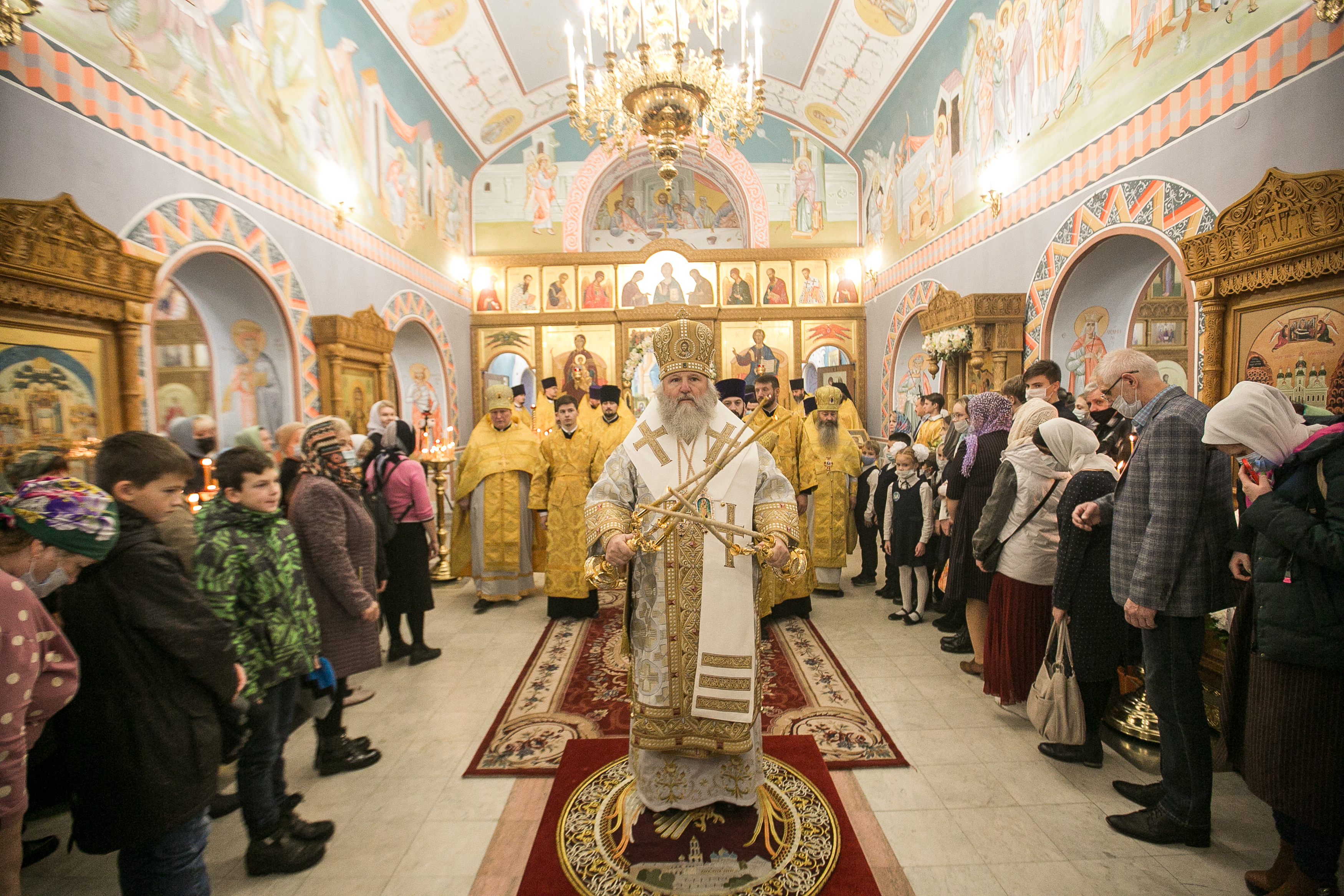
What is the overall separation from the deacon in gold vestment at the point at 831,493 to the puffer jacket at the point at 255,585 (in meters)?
4.57

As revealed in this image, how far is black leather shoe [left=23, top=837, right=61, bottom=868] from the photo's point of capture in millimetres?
2559

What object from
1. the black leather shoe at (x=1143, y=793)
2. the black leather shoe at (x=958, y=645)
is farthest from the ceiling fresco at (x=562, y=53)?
the black leather shoe at (x=1143, y=793)

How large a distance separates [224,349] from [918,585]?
24.7ft

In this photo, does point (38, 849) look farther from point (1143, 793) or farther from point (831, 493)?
point (831, 493)

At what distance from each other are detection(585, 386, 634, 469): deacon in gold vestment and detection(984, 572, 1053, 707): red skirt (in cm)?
333

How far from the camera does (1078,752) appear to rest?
3.20m

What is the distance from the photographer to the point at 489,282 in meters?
13.4

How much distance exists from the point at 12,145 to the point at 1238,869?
7485 millimetres

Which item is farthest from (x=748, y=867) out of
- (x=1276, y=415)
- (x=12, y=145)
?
(x=12, y=145)

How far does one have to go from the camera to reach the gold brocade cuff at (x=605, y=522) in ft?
7.63

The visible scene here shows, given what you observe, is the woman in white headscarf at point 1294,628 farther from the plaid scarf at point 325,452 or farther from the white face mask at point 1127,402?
the plaid scarf at point 325,452

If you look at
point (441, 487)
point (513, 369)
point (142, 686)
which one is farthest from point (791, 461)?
point (513, 369)

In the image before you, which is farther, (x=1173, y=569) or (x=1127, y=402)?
(x=1127, y=402)

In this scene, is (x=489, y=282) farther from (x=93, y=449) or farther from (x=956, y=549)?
(x=956, y=549)
